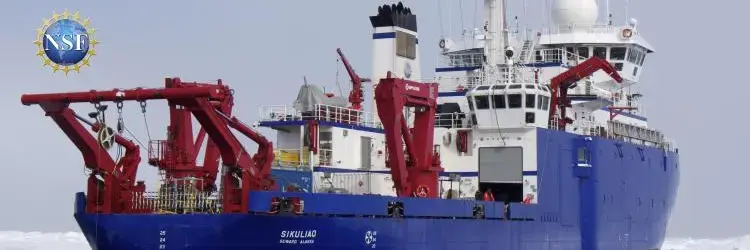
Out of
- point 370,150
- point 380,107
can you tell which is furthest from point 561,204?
point 380,107

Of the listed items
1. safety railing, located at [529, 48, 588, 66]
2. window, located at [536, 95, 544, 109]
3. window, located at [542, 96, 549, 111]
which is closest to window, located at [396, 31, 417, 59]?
window, located at [536, 95, 544, 109]

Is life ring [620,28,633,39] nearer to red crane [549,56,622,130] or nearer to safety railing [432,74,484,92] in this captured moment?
red crane [549,56,622,130]

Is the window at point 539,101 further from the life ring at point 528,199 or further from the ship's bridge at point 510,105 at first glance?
the life ring at point 528,199

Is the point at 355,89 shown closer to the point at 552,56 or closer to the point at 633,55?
the point at 552,56

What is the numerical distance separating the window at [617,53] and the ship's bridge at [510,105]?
10.7 meters

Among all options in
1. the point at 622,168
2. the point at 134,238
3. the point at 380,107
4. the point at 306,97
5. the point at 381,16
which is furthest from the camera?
the point at 622,168

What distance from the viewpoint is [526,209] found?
44688 mm

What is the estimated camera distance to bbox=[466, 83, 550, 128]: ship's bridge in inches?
1791

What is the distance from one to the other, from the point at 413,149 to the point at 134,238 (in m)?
9.77

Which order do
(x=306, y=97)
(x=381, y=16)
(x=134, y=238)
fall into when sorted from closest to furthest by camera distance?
(x=134, y=238)
(x=306, y=97)
(x=381, y=16)

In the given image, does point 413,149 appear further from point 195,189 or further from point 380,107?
point 195,189

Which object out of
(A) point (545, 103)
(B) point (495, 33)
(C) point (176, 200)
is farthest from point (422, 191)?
(B) point (495, 33)

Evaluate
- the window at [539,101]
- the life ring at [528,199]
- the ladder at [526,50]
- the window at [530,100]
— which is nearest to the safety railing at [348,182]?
the life ring at [528,199]

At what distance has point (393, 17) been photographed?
45750mm
